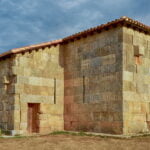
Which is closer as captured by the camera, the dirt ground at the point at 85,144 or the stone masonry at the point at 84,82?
the dirt ground at the point at 85,144

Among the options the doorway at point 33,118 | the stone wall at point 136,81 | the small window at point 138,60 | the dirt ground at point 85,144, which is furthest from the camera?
the doorway at point 33,118

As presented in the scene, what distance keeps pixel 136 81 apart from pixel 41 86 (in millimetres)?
4477

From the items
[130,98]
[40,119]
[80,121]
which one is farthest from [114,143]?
[40,119]

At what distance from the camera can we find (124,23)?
38.9ft

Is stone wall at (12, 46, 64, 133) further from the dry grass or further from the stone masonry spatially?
the dry grass

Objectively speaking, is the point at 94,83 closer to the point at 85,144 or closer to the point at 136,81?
the point at 136,81

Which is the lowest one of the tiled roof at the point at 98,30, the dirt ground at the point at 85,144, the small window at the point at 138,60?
the dirt ground at the point at 85,144

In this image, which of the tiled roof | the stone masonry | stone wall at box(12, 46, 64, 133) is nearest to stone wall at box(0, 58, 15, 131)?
the stone masonry

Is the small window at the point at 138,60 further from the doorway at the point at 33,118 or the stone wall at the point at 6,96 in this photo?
the stone wall at the point at 6,96

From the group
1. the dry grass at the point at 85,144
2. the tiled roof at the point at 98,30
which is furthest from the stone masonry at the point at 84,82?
the dry grass at the point at 85,144

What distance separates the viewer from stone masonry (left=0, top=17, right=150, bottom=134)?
11961mm

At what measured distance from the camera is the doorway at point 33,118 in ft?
43.5

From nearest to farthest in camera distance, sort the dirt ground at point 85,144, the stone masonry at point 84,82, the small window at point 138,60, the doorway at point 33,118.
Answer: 1. the dirt ground at point 85,144
2. the stone masonry at point 84,82
3. the small window at point 138,60
4. the doorway at point 33,118

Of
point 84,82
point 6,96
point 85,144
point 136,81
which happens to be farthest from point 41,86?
point 85,144
